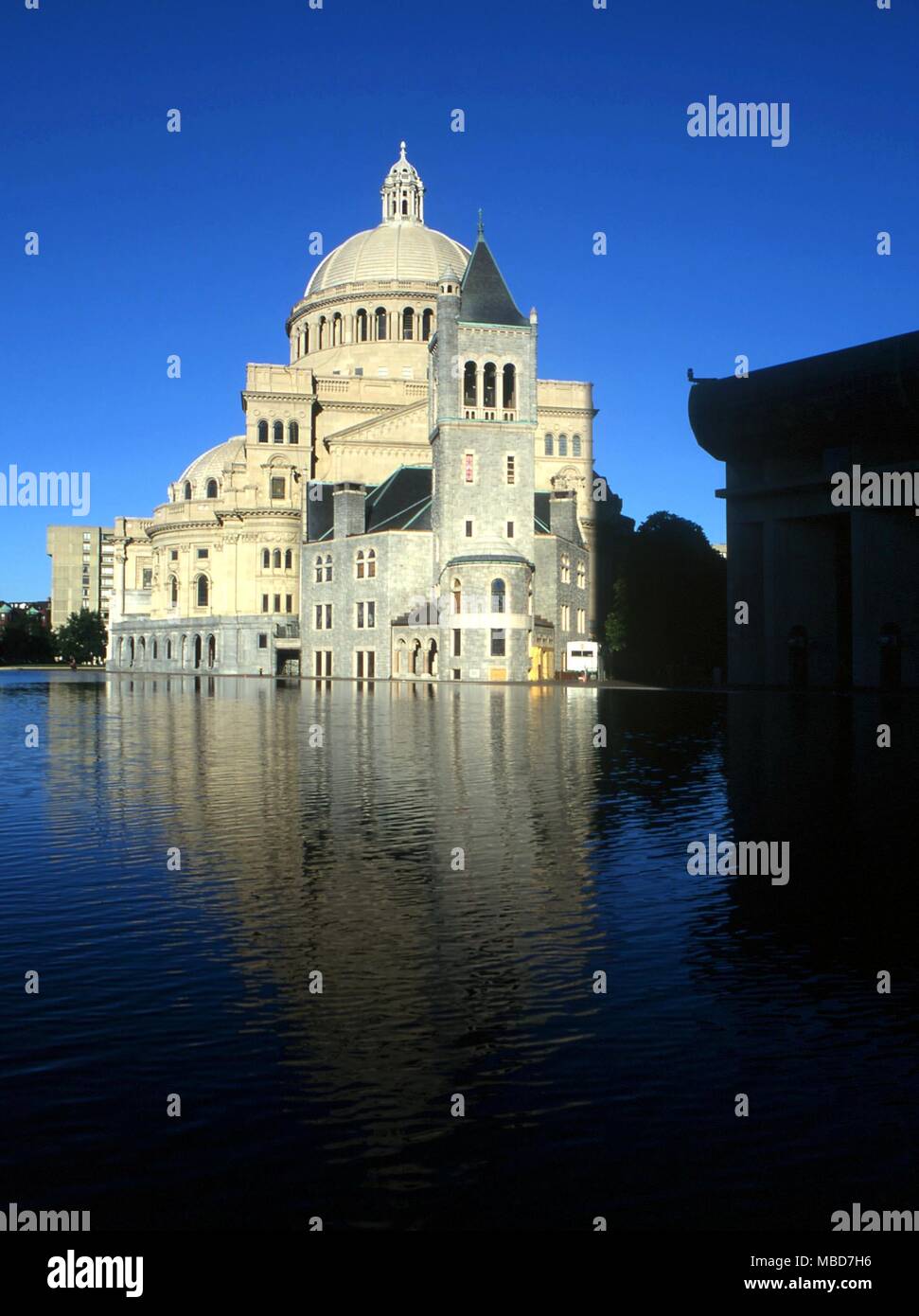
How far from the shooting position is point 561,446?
366 ft

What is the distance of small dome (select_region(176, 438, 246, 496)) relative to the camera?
123062 millimetres

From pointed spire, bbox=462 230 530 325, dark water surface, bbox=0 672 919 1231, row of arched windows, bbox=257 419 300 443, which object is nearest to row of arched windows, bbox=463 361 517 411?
pointed spire, bbox=462 230 530 325

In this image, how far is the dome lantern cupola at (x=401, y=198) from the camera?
131750mm

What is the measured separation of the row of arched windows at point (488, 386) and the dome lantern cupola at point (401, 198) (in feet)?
159

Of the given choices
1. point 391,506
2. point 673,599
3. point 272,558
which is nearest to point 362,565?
point 391,506

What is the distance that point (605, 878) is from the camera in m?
12.7

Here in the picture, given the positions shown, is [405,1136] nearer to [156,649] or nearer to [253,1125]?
[253,1125]

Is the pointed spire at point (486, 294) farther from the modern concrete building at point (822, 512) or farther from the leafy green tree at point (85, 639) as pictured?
the leafy green tree at point (85, 639)

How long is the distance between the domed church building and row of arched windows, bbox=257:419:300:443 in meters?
0.19

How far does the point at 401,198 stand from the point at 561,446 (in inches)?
1518

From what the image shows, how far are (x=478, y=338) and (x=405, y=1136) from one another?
86024mm

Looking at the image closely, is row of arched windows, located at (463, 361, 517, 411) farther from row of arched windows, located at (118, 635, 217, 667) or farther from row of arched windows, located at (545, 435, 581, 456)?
row of arched windows, located at (118, 635, 217, 667)

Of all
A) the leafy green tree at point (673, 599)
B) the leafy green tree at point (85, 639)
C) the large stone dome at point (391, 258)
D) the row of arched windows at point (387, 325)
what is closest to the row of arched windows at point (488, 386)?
the leafy green tree at point (673, 599)

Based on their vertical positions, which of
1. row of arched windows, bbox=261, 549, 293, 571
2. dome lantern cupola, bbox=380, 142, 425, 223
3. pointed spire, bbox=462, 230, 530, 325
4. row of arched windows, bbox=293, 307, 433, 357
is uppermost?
dome lantern cupola, bbox=380, 142, 425, 223
